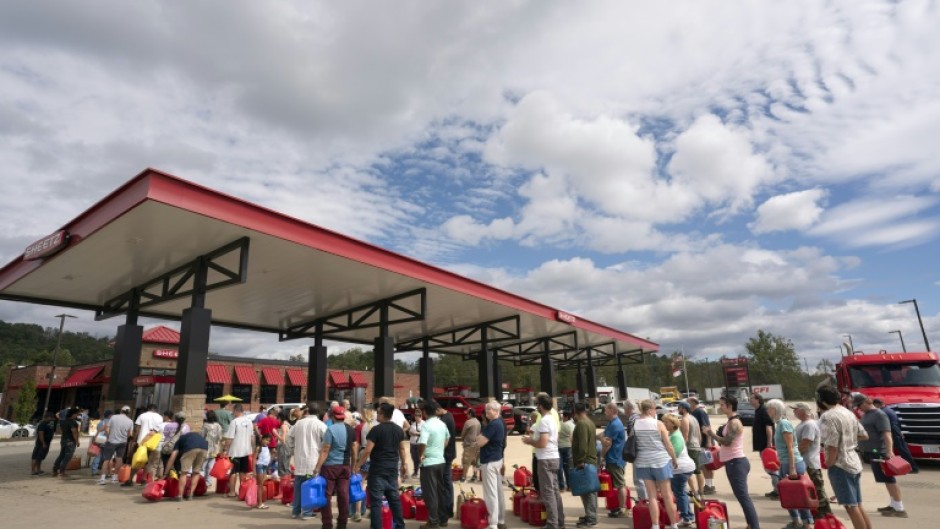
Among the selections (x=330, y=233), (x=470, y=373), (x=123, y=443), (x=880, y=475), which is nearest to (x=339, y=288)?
(x=330, y=233)

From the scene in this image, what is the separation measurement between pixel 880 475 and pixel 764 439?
1661mm

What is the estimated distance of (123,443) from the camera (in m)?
11.4

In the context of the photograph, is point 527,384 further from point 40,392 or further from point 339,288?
point 339,288

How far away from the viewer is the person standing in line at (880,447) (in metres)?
7.05

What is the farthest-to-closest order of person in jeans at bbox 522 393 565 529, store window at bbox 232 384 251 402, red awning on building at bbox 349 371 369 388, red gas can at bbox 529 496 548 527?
red awning on building at bbox 349 371 369 388, store window at bbox 232 384 251 402, red gas can at bbox 529 496 548 527, person in jeans at bbox 522 393 565 529

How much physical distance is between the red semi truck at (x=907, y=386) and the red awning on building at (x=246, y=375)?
34.7 meters

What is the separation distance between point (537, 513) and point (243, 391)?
115 ft

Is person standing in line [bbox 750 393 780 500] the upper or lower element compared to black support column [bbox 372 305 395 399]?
lower

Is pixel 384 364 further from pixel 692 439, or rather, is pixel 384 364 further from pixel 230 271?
pixel 692 439

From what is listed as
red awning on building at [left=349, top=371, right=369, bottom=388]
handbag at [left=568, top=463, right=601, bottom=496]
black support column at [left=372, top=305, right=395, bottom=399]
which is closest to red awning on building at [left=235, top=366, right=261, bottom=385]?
red awning on building at [left=349, top=371, right=369, bottom=388]

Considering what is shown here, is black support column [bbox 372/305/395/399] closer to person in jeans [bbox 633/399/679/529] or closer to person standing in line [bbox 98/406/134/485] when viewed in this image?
person standing in line [bbox 98/406/134/485]

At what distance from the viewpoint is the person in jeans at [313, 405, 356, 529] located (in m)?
6.53

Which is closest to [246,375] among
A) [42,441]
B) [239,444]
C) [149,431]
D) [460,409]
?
[460,409]

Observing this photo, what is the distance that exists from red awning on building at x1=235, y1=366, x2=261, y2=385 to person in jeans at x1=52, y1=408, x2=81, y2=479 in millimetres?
24193
